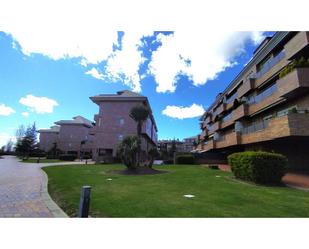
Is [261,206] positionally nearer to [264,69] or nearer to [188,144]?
[264,69]

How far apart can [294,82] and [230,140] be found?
36.8 ft

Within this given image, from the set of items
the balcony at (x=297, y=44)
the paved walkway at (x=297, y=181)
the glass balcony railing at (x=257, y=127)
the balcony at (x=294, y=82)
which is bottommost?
the paved walkway at (x=297, y=181)

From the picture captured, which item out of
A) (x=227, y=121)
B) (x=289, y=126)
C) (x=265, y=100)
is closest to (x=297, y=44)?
(x=265, y=100)

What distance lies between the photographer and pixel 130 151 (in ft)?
50.6

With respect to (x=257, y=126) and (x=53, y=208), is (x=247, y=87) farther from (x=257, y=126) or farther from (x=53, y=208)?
(x=53, y=208)

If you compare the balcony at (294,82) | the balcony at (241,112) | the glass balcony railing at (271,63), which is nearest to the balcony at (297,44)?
the glass balcony railing at (271,63)

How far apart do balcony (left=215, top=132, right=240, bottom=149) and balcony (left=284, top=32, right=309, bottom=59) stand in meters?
9.35

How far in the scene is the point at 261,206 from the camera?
573cm

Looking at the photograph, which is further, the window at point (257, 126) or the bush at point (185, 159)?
the bush at point (185, 159)

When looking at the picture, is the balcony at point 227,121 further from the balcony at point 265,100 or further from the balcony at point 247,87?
the balcony at point 265,100

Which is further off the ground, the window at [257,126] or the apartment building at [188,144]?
the apartment building at [188,144]

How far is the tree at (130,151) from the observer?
50.7 feet
